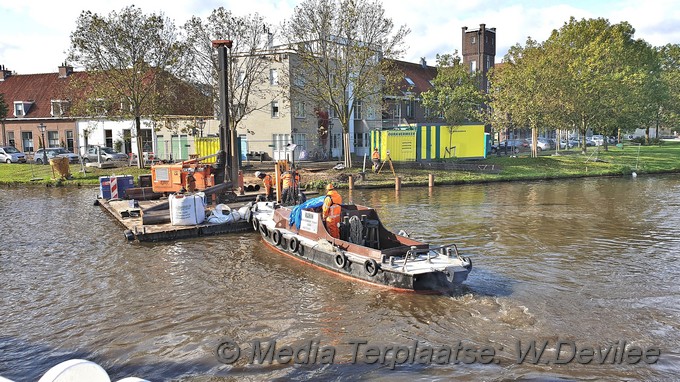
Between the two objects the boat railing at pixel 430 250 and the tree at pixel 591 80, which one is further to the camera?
the tree at pixel 591 80

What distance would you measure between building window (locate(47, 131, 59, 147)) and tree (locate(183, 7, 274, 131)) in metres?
19.7

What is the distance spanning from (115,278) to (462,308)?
25.7 feet

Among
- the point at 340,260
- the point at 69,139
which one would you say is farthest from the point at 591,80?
the point at 69,139

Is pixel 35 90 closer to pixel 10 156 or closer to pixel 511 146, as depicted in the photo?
pixel 10 156

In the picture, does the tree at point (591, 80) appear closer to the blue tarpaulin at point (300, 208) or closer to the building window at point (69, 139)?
the blue tarpaulin at point (300, 208)

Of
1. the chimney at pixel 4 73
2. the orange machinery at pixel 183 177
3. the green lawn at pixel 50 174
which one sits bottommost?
the green lawn at pixel 50 174

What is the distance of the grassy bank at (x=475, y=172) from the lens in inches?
1188

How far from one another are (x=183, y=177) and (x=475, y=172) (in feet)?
59.9

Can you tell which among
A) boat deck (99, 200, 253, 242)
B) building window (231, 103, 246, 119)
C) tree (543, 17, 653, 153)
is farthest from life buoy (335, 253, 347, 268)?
tree (543, 17, 653, 153)

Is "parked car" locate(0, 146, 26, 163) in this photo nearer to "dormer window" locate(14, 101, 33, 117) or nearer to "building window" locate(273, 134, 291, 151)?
"dormer window" locate(14, 101, 33, 117)

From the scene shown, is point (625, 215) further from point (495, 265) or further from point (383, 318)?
point (383, 318)

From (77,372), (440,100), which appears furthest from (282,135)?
(77,372)

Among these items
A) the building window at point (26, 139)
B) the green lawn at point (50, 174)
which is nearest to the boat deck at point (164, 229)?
the green lawn at point (50, 174)

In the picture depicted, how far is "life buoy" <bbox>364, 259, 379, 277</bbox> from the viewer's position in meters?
10.9
